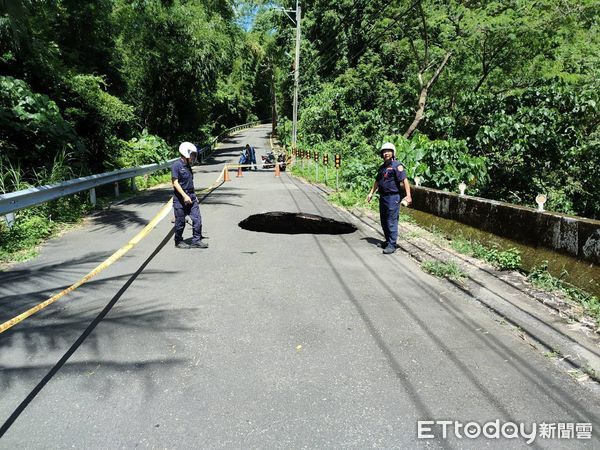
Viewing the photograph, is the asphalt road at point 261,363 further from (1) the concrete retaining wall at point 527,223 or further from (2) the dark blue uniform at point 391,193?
(1) the concrete retaining wall at point 527,223

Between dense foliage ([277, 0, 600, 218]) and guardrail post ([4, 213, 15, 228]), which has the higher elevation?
dense foliage ([277, 0, 600, 218])

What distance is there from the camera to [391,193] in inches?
289

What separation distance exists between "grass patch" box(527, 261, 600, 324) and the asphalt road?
38.9 inches

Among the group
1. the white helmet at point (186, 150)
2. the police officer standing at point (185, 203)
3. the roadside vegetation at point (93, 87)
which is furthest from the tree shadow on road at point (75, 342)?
the roadside vegetation at point (93, 87)

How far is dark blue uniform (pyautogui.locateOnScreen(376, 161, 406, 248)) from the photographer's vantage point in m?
7.26

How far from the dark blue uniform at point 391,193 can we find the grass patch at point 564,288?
225 centimetres

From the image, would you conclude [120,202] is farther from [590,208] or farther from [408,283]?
[590,208]

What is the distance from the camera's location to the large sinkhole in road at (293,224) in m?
8.95

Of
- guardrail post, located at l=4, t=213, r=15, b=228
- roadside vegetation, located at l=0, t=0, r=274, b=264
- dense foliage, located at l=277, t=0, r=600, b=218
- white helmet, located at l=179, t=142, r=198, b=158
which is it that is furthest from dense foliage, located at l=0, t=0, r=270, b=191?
dense foliage, located at l=277, t=0, r=600, b=218

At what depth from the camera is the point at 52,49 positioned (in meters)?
13.0

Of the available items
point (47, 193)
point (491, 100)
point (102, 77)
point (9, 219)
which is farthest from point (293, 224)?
point (102, 77)

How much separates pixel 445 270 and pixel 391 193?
1.77m

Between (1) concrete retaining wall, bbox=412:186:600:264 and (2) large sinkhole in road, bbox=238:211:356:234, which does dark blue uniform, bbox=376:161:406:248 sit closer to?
→ (1) concrete retaining wall, bbox=412:186:600:264

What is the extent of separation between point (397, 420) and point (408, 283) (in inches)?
120
